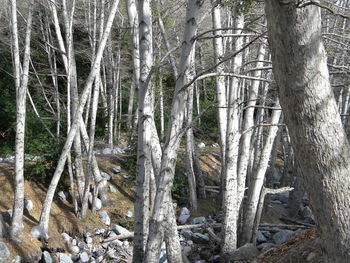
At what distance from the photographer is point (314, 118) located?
7.55 ft

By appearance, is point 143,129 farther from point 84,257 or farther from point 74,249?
point 74,249

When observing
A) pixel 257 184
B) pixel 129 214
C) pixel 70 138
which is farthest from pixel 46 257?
pixel 257 184

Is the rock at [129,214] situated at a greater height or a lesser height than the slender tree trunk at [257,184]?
lesser

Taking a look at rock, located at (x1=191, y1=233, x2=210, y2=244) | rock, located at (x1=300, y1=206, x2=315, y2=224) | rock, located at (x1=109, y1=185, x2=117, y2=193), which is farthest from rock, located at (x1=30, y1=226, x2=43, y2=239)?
rock, located at (x1=300, y1=206, x2=315, y2=224)

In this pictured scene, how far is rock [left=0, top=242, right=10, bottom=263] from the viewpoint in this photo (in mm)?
6443

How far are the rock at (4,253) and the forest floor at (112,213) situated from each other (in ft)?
0.36

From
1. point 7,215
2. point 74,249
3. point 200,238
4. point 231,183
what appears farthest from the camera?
point 200,238

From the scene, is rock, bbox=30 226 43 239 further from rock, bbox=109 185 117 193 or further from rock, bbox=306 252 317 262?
rock, bbox=306 252 317 262

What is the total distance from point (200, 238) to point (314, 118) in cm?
673

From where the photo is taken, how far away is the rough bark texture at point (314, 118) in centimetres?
223

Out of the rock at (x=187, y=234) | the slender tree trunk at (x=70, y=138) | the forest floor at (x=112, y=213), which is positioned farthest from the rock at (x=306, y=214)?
the slender tree trunk at (x=70, y=138)

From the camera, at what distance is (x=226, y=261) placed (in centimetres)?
677

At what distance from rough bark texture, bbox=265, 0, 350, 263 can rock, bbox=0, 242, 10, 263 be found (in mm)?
5786

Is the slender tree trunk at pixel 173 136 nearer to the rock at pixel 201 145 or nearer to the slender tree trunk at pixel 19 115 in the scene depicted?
the slender tree trunk at pixel 19 115
